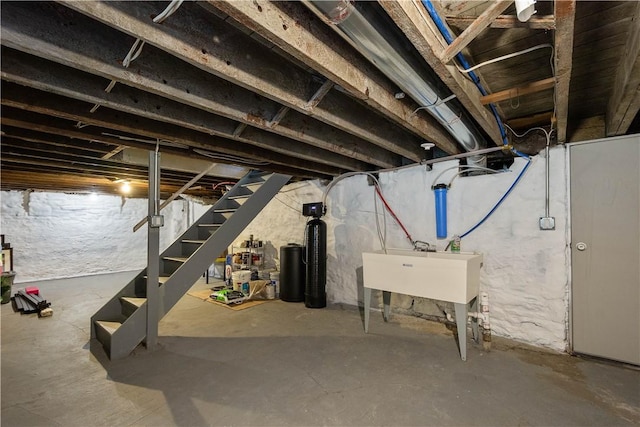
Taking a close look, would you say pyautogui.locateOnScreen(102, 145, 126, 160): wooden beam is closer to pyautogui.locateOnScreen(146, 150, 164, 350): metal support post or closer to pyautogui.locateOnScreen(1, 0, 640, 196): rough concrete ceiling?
pyautogui.locateOnScreen(1, 0, 640, 196): rough concrete ceiling

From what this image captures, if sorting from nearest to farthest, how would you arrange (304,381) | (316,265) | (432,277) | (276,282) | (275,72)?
1. (275,72)
2. (304,381)
3. (432,277)
4. (316,265)
5. (276,282)

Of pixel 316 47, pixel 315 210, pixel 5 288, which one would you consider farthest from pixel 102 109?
pixel 5 288

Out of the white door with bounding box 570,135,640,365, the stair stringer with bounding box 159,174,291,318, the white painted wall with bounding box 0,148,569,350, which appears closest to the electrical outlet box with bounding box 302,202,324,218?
the white painted wall with bounding box 0,148,569,350

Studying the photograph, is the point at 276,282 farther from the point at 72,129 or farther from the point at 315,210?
the point at 72,129

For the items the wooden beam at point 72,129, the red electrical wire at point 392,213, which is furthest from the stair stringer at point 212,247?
the red electrical wire at point 392,213

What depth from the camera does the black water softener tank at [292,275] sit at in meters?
4.00

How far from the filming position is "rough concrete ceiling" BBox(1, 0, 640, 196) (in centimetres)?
109

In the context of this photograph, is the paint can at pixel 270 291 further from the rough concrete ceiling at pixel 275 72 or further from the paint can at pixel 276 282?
the rough concrete ceiling at pixel 275 72

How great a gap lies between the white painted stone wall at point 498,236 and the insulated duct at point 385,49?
119 centimetres

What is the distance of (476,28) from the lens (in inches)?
43.0

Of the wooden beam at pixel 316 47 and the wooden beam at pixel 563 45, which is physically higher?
the wooden beam at pixel 316 47

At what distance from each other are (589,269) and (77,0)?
344 cm

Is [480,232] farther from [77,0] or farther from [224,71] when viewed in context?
[77,0]

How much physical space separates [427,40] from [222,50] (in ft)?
2.90
